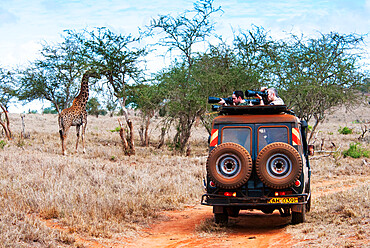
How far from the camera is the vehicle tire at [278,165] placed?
24.9ft

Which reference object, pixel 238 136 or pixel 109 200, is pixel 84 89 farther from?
pixel 238 136

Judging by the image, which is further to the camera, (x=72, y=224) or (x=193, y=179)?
(x=193, y=179)

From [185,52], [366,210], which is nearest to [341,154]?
[185,52]

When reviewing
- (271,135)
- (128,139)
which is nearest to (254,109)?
(271,135)

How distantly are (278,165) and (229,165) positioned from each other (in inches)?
33.8

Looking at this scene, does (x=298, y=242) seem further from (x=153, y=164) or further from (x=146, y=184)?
(x=153, y=164)

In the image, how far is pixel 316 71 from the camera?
21.0 m

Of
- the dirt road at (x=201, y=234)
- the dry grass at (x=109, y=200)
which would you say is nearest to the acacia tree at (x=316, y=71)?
the dry grass at (x=109, y=200)

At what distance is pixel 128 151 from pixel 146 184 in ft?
27.5

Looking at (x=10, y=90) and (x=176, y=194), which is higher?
(x=10, y=90)

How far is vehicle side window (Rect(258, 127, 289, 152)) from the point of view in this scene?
816 centimetres

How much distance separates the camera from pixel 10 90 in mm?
28641

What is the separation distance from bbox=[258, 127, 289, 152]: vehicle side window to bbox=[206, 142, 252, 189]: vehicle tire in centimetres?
58

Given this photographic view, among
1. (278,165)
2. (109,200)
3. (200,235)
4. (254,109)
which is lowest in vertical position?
(200,235)
